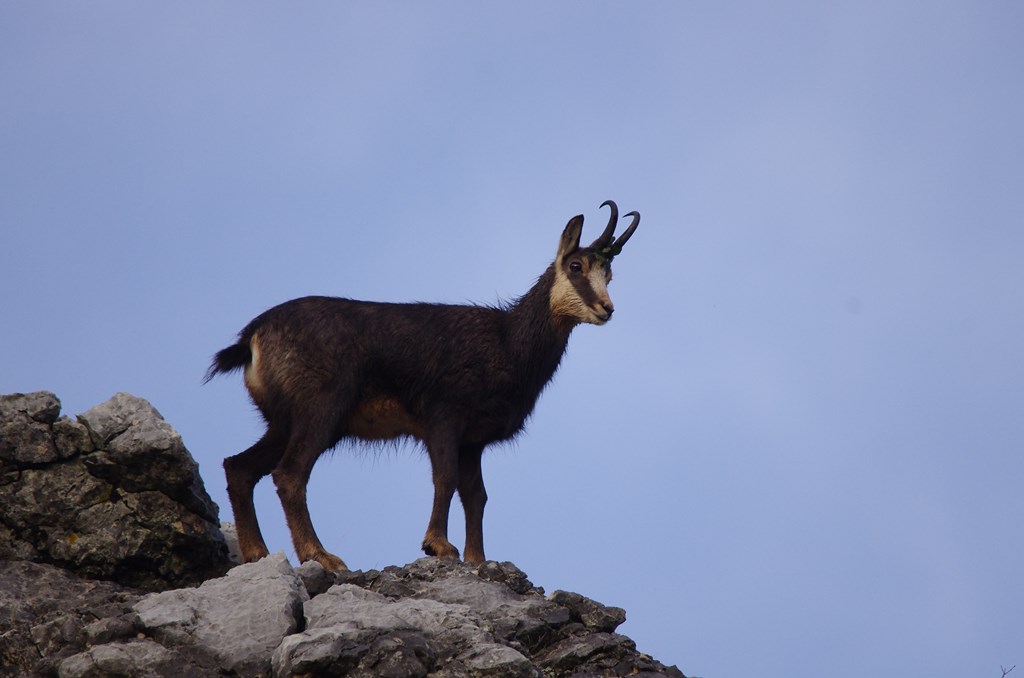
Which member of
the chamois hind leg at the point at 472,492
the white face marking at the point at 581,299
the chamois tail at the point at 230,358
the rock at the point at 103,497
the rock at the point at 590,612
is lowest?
the rock at the point at 590,612

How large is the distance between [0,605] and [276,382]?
3359mm

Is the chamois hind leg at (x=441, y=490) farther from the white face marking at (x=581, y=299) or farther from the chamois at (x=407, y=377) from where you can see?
the white face marking at (x=581, y=299)

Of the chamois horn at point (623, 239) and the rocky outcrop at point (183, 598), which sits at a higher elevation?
the chamois horn at point (623, 239)

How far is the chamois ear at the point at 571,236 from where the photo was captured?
45.0 feet

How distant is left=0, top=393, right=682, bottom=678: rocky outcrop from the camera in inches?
349

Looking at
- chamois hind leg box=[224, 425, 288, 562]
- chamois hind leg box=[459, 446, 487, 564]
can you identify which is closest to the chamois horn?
chamois hind leg box=[459, 446, 487, 564]

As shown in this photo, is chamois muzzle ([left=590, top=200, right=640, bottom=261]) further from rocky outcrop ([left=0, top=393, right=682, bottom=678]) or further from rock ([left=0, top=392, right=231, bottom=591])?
rock ([left=0, top=392, right=231, bottom=591])

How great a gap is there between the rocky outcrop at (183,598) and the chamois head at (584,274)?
315cm

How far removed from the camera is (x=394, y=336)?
1286cm

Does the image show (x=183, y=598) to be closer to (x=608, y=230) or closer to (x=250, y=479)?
(x=250, y=479)

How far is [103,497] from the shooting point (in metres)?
11.3

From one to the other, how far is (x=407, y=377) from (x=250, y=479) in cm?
175

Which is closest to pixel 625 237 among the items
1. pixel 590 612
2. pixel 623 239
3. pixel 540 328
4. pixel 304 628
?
pixel 623 239

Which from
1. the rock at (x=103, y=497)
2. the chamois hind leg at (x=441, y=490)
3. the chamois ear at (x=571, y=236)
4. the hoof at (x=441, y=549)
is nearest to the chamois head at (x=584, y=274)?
the chamois ear at (x=571, y=236)
